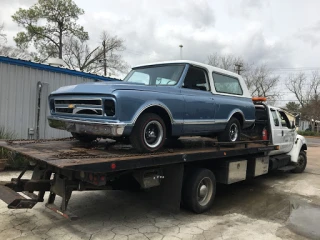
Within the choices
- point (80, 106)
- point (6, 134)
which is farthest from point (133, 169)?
point (6, 134)

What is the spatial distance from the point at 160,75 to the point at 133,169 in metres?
2.00

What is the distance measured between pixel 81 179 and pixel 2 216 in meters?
1.96

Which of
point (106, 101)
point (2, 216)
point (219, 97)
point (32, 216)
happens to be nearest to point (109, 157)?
point (106, 101)

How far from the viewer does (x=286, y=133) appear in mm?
8562

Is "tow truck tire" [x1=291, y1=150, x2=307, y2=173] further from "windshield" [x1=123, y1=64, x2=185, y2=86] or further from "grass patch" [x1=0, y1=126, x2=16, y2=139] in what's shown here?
"grass patch" [x1=0, y1=126, x2=16, y2=139]

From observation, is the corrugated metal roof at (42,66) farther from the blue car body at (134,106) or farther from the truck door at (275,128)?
the truck door at (275,128)

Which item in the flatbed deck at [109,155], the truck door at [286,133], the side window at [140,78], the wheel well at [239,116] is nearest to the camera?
the flatbed deck at [109,155]

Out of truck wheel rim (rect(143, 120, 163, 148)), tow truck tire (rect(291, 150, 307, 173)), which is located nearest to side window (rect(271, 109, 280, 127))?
tow truck tire (rect(291, 150, 307, 173))

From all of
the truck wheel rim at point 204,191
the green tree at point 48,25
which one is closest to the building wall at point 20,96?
the truck wheel rim at point 204,191

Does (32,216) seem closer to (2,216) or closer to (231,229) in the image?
(2,216)

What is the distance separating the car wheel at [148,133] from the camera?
14.0ft

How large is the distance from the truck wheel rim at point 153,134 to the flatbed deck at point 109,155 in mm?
175

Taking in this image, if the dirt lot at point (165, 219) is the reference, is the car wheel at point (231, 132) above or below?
above

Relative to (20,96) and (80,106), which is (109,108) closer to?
(80,106)
